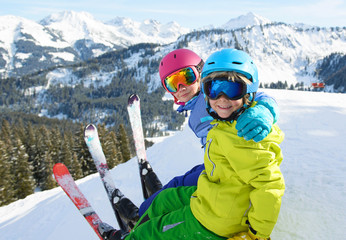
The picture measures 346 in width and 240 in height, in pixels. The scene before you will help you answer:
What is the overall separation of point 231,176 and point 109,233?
8.97ft

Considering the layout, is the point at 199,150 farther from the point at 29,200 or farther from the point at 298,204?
the point at 29,200

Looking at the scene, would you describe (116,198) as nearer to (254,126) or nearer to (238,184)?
(238,184)

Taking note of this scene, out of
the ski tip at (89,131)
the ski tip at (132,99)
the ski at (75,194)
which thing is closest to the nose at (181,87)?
the ski tip at (132,99)

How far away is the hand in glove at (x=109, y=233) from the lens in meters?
3.63

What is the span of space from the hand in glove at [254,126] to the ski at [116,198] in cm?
262

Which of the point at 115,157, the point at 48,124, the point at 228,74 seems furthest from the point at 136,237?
the point at 48,124

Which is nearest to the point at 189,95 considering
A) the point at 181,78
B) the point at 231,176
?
the point at 181,78

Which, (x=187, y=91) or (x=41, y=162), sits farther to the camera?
(x=41, y=162)

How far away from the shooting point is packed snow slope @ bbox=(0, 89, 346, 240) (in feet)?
9.39

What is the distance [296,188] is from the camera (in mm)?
3533

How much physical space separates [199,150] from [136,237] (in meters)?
5.00

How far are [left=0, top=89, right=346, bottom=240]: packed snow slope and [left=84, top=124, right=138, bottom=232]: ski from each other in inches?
25.3

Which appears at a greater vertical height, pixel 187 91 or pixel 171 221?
pixel 187 91

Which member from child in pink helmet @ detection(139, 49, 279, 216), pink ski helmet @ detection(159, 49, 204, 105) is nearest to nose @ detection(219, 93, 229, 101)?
child in pink helmet @ detection(139, 49, 279, 216)
